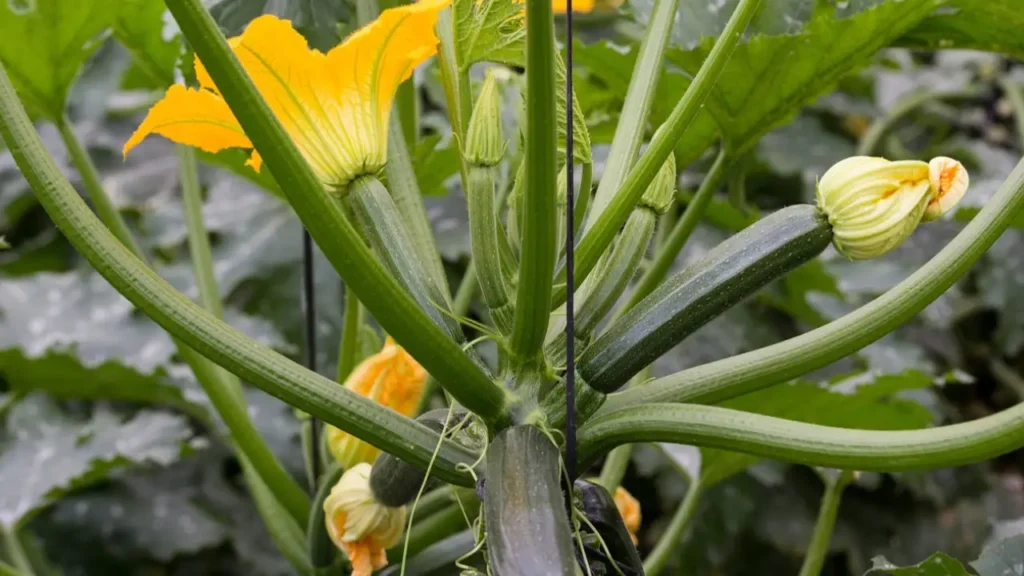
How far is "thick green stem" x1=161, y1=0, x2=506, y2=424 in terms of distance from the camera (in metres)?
0.48

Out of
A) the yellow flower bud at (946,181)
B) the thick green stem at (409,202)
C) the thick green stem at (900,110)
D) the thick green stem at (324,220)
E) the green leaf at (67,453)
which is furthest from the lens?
the thick green stem at (900,110)

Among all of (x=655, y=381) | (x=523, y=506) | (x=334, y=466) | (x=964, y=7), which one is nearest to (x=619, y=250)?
(x=655, y=381)

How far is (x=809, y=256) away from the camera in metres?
0.62

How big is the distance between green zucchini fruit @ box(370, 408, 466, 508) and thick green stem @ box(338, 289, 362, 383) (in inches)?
7.7

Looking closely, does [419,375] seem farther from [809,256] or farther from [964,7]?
[964,7]

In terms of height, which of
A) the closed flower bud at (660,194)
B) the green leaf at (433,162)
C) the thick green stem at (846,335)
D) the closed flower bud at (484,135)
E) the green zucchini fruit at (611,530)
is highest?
the green leaf at (433,162)

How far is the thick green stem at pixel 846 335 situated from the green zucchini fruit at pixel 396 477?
0.39 feet

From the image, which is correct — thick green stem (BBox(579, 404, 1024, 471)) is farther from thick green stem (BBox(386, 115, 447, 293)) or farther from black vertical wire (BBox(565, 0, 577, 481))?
thick green stem (BBox(386, 115, 447, 293))

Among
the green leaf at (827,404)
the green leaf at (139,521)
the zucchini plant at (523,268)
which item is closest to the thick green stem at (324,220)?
the zucchini plant at (523,268)

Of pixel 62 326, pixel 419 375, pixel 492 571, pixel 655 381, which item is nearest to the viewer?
pixel 492 571

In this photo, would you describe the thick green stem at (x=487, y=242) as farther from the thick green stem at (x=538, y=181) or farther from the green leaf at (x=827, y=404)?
the green leaf at (x=827, y=404)

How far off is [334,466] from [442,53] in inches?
13.5

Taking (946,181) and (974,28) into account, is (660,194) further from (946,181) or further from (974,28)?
(974,28)

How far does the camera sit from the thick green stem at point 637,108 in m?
0.70
